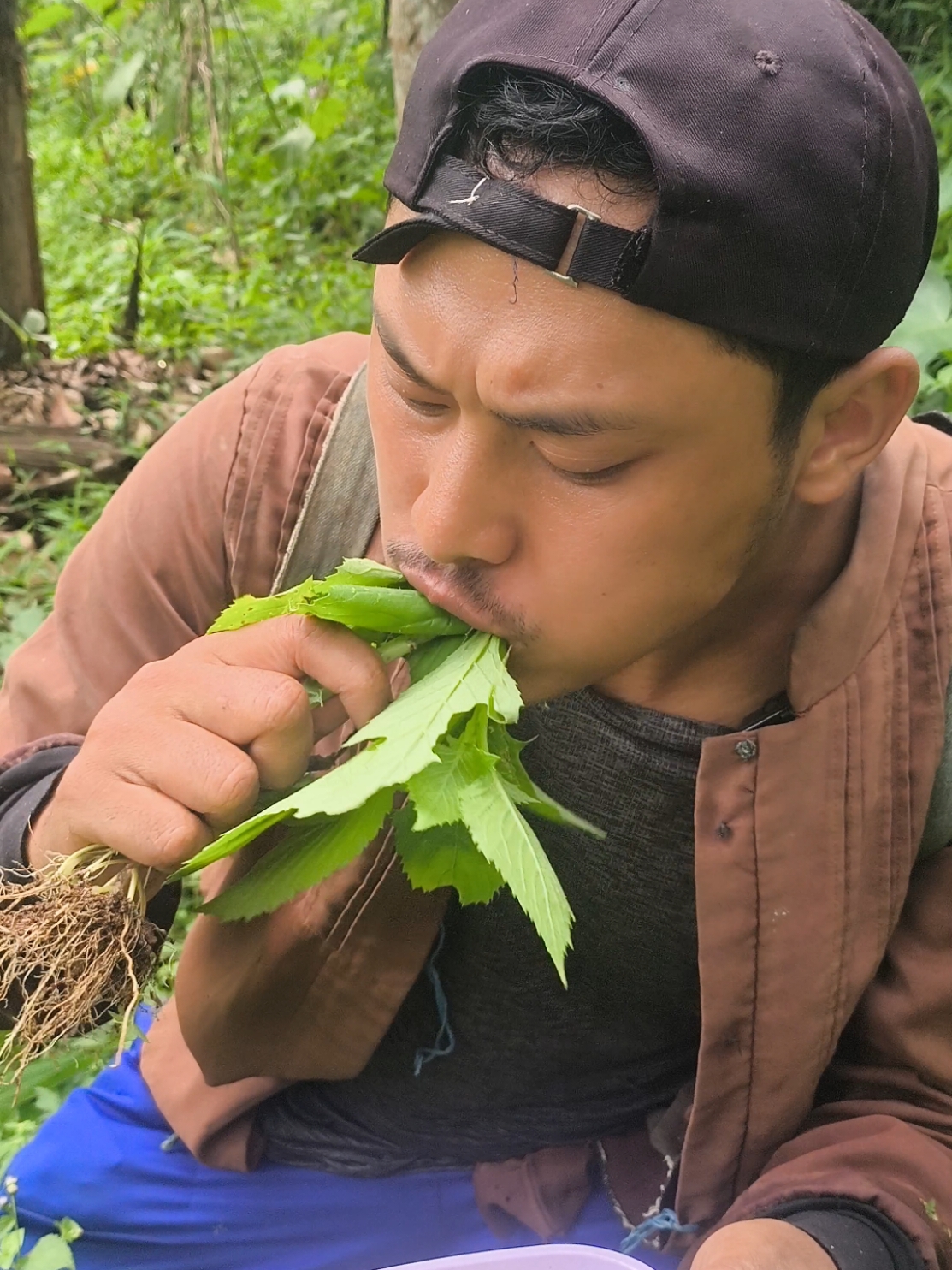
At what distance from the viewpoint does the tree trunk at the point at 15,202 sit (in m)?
4.51

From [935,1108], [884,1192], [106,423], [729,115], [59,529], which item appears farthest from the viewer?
[106,423]

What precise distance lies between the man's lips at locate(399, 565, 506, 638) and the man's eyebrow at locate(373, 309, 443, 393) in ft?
0.71

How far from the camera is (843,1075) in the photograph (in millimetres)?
1819

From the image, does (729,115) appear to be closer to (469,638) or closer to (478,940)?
(469,638)

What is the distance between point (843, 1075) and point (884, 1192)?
27 centimetres

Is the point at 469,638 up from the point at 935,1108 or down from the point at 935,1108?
up

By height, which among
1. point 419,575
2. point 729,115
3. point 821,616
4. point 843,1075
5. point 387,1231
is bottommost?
point 387,1231

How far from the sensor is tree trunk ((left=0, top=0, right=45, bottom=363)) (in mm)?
4508

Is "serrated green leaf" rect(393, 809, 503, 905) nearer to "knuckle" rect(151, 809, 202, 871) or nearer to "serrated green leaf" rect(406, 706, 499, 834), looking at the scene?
"serrated green leaf" rect(406, 706, 499, 834)

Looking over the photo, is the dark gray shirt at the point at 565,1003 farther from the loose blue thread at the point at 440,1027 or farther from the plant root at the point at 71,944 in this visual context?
the plant root at the point at 71,944

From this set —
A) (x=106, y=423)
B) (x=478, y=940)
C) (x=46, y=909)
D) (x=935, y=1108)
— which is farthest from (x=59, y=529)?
(x=935, y=1108)

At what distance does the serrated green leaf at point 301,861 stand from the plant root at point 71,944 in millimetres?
131

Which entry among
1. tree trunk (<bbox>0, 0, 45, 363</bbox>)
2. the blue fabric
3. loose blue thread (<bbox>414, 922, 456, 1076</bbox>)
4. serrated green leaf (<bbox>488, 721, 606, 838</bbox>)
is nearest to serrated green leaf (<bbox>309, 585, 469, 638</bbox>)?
serrated green leaf (<bbox>488, 721, 606, 838</bbox>)

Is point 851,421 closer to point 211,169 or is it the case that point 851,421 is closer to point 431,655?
point 431,655
